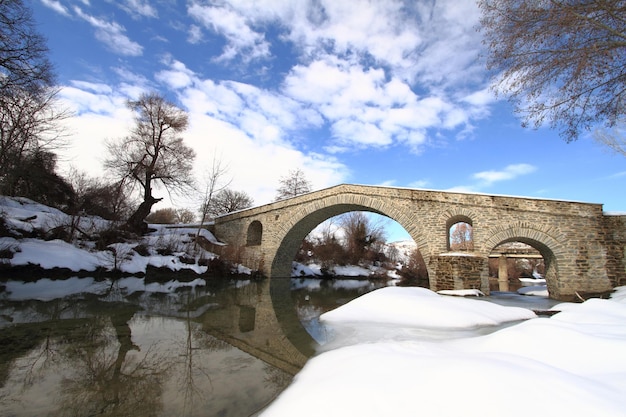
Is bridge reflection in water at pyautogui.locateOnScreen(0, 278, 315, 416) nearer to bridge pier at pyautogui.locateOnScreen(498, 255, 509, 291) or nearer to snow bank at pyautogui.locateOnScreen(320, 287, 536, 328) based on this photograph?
snow bank at pyautogui.locateOnScreen(320, 287, 536, 328)

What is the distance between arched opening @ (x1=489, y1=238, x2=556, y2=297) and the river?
10455 millimetres

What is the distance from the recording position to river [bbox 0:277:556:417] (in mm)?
2506

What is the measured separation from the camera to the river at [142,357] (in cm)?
251

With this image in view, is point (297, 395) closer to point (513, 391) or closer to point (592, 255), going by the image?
point (513, 391)

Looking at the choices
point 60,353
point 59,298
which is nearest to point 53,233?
point 59,298

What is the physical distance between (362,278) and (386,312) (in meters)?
22.4

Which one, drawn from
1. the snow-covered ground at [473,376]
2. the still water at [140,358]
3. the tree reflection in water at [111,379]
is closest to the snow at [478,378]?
the snow-covered ground at [473,376]

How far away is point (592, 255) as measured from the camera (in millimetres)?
11039

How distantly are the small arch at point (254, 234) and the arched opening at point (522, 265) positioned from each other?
14.7 m

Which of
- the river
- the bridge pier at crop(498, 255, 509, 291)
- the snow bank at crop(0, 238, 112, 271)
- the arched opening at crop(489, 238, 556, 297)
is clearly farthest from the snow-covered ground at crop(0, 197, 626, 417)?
the bridge pier at crop(498, 255, 509, 291)

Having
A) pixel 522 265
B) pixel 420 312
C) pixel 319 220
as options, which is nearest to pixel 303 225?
pixel 319 220

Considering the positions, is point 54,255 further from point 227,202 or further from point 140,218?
point 227,202

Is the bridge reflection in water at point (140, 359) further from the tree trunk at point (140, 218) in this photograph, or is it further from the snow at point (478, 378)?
the tree trunk at point (140, 218)

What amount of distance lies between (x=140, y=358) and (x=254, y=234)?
18958mm
